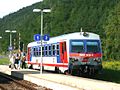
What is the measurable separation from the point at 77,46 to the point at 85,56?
0.99 meters

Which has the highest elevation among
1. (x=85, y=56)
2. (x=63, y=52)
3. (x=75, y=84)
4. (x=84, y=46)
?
(x=84, y=46)

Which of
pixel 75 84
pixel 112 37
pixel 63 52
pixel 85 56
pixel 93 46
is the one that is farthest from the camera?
pixel 112 37

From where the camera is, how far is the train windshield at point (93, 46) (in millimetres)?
27719

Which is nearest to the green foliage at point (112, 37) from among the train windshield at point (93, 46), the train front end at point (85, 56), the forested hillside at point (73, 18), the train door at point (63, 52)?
the forested hillside at point (73, 18)

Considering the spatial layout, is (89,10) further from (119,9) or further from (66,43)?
(66,43)

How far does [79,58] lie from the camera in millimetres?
27109

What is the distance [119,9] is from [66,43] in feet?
213

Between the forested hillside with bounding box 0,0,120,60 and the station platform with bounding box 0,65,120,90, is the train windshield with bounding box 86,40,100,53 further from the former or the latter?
the forested hillside with bounding box 0,0,120,60

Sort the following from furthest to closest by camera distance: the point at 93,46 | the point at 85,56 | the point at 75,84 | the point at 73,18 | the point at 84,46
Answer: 1. the point at 73,18
2. the point at 93,46
3. the point at 84,46
4. the point at 85,56
5. the point at 75,84

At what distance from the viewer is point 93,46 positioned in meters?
27.9

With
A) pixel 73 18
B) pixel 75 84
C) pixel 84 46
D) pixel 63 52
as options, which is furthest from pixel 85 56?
pixel 73 18

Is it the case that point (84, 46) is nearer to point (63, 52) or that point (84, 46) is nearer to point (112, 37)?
point (63, 52)

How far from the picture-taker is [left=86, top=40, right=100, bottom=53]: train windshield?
27.7 meters

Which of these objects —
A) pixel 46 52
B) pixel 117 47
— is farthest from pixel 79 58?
pixel 117 47
